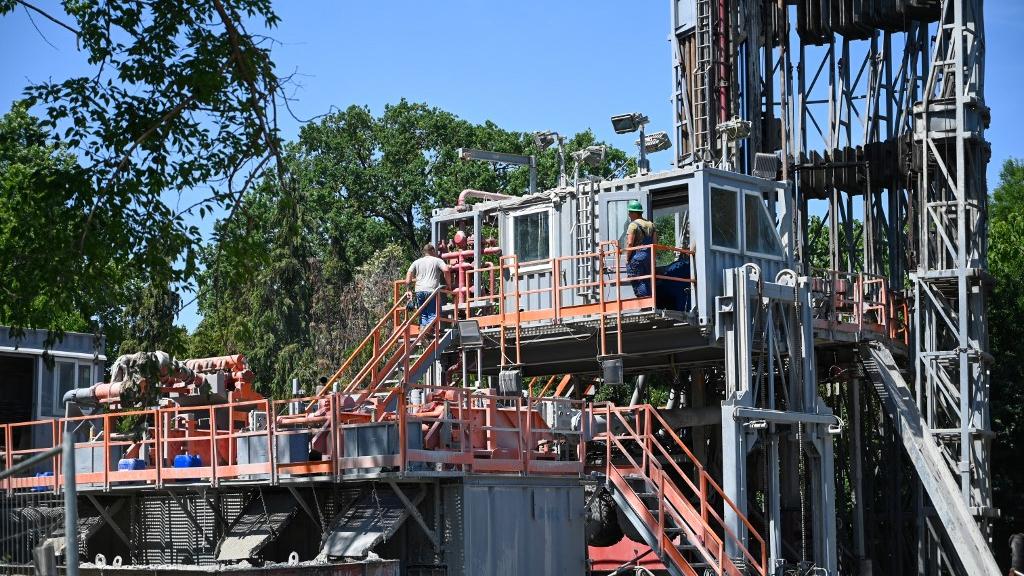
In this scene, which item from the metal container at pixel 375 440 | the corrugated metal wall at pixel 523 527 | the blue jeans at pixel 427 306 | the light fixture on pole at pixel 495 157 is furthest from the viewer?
the light fixture on pole at pixel 495 157

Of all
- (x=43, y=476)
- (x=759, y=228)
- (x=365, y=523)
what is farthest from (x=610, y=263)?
(x=43, y=476)

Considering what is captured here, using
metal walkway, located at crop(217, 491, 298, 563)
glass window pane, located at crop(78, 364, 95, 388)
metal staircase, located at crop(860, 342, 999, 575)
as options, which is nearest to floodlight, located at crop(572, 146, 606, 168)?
metal staircase, located at crop(860, 342, 999, 575)

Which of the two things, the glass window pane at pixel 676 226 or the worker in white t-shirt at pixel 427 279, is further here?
the worker in white t-shirt at pixel 427 279

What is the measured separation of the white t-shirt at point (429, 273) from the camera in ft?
97.0

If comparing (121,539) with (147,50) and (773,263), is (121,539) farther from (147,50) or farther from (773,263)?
(773,263)

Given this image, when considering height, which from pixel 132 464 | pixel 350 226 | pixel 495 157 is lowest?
pixel 132 464

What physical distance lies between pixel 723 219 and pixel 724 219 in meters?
0.03

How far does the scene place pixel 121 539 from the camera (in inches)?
1073

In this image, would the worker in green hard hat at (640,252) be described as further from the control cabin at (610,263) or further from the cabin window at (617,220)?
the cabin window at (617,220)

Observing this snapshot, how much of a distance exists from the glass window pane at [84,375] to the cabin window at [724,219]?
14114 mm

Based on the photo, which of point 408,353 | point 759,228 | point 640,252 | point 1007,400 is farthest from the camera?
point 1007,400

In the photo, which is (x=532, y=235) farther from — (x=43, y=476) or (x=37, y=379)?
(x=37, y=379)

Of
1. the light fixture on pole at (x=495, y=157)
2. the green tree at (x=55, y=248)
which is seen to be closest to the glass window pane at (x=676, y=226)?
the light fixture on pole at (x=495, y=157)

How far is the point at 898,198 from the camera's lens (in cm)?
3638
